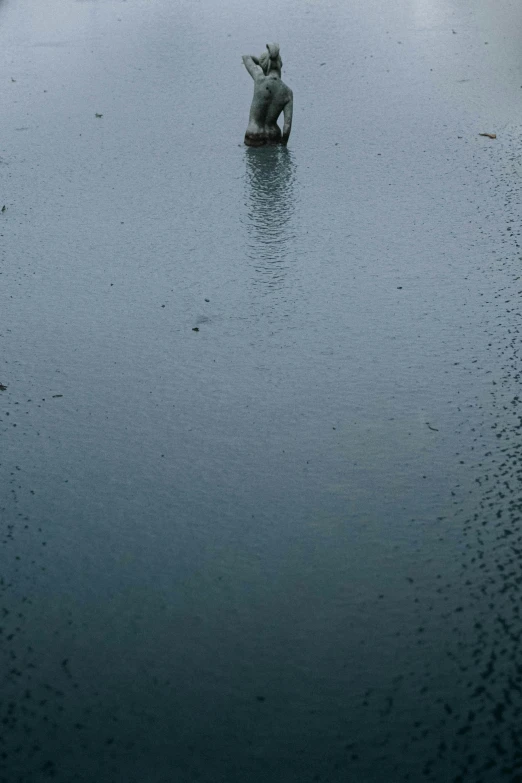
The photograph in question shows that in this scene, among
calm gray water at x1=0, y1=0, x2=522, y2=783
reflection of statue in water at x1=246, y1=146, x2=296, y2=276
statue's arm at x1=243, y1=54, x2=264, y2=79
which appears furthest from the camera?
statue's arm at x1=243, y1=54, x2=264, y2=79

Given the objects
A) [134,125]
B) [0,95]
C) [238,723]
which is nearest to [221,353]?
[238,723]

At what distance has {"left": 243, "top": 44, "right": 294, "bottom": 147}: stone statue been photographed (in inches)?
201

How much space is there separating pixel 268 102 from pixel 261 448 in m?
2.91

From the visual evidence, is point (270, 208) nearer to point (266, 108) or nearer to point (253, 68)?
point (266, 108)

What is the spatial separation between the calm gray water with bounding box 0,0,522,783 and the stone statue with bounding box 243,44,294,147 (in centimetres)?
14

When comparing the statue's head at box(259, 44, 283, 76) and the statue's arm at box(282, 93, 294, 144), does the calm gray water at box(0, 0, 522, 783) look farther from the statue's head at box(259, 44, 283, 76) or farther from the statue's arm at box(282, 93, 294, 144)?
the statue's head at box(259, 44, 283, 76)

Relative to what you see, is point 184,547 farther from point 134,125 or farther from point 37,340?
point 134,125

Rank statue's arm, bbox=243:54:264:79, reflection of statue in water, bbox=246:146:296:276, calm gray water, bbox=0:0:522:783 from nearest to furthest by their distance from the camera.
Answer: calm gray water, bbox=0:0:522:783
reflection of statue in water, bbox=246:146:296:276
statue's arm, bbox=243:54:264:79

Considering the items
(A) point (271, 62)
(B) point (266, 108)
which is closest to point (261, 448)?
(B) point (266, 108)

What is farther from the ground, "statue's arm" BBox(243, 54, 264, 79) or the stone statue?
"statue's arm" BBox(243, 54, 264, 79)

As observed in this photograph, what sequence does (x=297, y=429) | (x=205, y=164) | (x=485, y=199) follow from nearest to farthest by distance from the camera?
1. (x=297, y=429)
2. (x=485, y=199)
3. (x=205, y=164)

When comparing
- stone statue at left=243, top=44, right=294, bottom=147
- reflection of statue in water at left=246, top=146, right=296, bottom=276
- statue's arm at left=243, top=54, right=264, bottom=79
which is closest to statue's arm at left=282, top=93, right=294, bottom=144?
stone statue at left=243, top=44, right=294, bottom=147

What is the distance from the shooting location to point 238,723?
6.30 feet

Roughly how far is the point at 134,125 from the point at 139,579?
393cm
